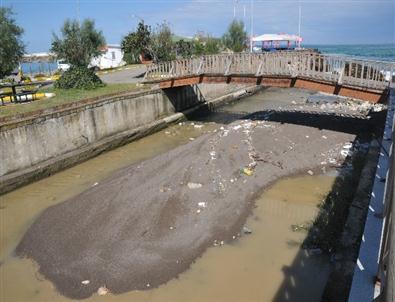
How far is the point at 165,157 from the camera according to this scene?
15.5 meters

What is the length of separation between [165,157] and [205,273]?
7658 millimetres

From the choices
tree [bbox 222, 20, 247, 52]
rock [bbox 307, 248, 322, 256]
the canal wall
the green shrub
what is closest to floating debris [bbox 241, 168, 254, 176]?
rock [bbox 307, 248, 322, 256]

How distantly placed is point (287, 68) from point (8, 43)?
15170mm

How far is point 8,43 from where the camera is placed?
67.1 ft

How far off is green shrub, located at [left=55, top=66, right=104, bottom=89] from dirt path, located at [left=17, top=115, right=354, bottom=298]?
8.93 metres

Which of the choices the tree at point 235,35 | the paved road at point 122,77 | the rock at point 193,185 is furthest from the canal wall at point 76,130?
the tree at point 235,35

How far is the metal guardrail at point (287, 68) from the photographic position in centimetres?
1559

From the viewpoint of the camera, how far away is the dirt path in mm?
8578

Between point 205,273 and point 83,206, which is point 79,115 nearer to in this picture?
point 83,206

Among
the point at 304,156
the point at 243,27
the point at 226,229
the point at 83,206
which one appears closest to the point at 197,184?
the point at 226,229

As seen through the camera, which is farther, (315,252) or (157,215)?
(157,215)

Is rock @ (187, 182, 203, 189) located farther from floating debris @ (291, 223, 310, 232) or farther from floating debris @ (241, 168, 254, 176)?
floating debris @ (291, 223, 310, 232)

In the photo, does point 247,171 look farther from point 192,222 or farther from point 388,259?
point 388,259

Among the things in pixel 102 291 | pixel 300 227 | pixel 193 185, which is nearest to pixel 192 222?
pixel 193 185
